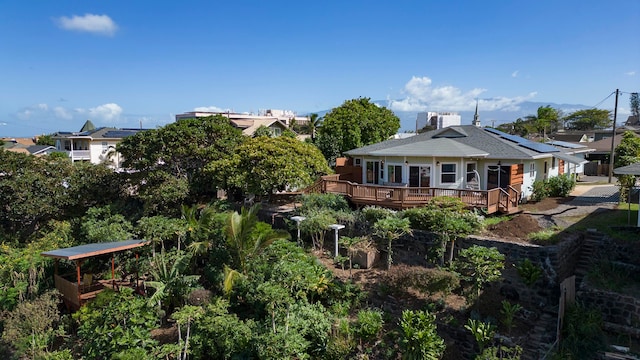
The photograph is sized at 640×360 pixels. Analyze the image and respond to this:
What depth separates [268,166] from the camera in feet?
64.7

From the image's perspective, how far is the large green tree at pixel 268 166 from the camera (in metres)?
19.6

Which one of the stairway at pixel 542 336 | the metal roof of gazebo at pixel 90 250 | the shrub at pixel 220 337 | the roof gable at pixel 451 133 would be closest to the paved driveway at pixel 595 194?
the roof gable at pixel 451 133

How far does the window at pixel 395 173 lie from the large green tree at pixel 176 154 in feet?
29.4

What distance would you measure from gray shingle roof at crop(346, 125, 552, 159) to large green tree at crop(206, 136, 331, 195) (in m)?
3.62

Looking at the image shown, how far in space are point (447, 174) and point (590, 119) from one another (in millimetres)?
72087

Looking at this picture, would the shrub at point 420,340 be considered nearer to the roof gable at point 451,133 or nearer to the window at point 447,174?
the window at point 447,174

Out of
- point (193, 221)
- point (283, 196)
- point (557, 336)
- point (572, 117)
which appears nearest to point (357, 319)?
point (557, 336)

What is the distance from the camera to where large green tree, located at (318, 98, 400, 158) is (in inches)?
1328

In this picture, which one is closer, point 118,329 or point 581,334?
point 118,329

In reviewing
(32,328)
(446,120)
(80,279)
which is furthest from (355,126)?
(446,120)

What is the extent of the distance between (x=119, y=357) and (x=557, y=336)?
38.7 feet

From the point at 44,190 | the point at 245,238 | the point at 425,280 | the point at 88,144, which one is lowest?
the point at 425,280

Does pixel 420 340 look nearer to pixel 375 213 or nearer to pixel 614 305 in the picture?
pixel 614 305

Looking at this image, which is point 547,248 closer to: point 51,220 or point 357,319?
point 357,319
